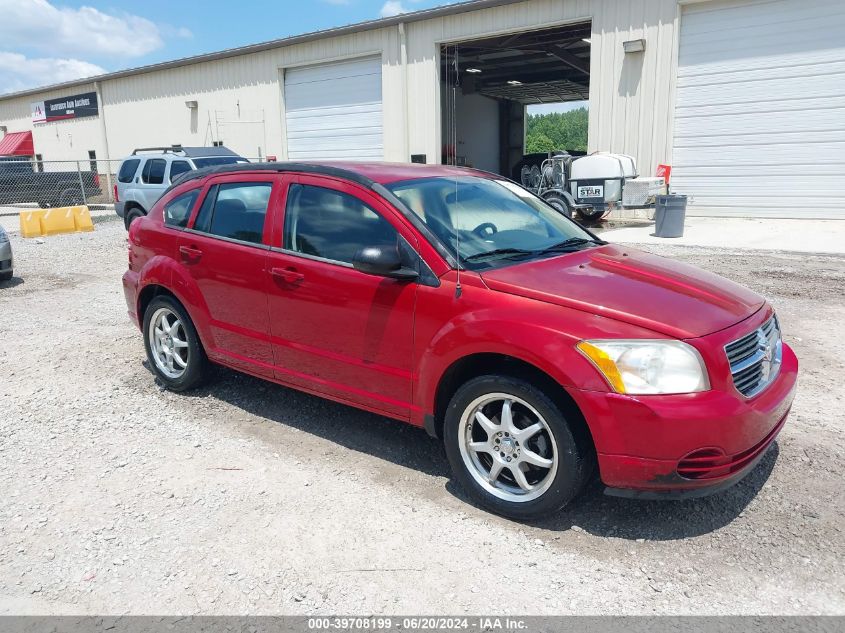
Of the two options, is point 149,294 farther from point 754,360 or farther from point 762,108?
point 762,108

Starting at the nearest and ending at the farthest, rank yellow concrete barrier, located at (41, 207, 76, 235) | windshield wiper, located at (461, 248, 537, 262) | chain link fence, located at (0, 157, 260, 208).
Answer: windshield wiper, located at (461, 248, 537, 262)
yellow concrete barrier, located at (41, 207, 76, 235)
chain link fence, located at (0, 157, 260, 208)

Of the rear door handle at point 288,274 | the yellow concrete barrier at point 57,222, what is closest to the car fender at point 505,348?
the rear door handle at point 288,274

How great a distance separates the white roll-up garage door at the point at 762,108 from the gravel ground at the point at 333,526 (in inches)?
497

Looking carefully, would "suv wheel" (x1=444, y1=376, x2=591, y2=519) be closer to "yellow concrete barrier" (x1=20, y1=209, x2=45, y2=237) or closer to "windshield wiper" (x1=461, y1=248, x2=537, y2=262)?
"windshield wiper" (x1=461, y1=248, x2=537, y2=262)

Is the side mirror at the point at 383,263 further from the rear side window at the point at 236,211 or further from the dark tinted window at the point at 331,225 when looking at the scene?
the rear side window at the point at 236,211

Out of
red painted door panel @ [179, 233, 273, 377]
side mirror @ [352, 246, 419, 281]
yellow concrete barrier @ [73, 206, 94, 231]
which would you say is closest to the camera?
side mirror @ [352, 246, 419, 281]

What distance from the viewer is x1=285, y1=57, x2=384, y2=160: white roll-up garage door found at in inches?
865

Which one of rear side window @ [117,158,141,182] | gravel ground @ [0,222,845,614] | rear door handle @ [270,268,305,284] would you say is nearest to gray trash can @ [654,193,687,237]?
gravel ground @ [0,222,845,614]

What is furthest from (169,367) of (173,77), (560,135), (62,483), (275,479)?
(560,135)

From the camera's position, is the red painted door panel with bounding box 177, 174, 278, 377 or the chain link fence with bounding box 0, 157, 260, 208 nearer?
the red painted door panel with bounding box 177, 174, 278, 377

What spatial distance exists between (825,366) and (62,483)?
5.65 metres

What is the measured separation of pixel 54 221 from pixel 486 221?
16.0m

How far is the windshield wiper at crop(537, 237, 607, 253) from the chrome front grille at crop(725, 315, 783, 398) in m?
1.19

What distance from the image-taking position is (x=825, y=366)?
551cm
